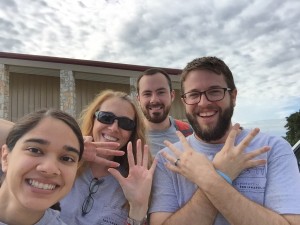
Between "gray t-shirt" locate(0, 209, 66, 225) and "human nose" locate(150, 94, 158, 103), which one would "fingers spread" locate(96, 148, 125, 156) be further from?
"human nose" locate(150, 94, 158, 103)

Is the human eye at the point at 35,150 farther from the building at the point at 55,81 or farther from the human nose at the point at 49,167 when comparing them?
the building at the point at 55,81

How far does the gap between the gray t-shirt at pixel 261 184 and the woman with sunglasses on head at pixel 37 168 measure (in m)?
0.67

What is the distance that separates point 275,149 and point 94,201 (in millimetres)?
1303

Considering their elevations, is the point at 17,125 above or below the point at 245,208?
above

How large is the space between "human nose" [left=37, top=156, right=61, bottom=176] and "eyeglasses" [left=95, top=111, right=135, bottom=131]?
962 mm

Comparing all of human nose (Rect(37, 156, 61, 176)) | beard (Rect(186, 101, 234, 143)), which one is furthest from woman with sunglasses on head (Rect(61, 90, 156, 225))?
human nose (Rect(37, 156, 61, 176))

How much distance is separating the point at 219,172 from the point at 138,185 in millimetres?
569

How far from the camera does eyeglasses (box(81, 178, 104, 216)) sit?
2.31 meters

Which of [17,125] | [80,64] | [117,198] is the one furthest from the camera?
[80,64]

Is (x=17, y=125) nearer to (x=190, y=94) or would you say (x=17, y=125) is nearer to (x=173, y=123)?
(x=190, y=94)

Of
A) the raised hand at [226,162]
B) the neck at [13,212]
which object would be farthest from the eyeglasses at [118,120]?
the neck at [13,212]

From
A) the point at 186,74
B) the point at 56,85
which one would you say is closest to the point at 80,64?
the point at 56,85

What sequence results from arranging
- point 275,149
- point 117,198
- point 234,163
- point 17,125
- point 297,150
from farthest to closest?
1. point 297,150
2. point 117,198
3. point 275,149
4. point 234,163
5. point 17,125

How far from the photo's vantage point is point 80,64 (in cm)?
940
